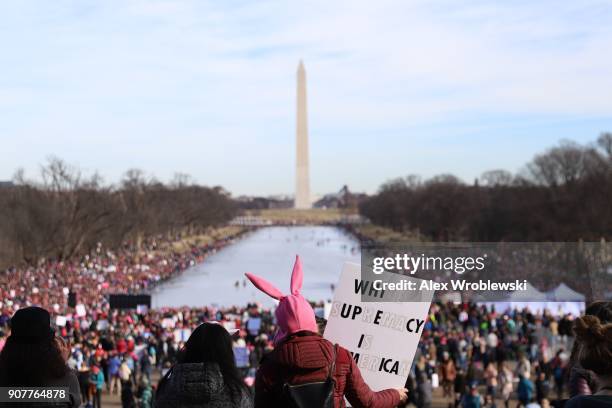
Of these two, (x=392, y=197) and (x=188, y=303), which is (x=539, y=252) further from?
(x=392, y=197)

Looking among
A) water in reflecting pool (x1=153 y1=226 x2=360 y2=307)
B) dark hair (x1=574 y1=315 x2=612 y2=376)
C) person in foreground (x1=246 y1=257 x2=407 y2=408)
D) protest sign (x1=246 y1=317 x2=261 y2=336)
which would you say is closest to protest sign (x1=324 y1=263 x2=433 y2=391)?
person in foreground (x1=246 y1=257 x2=407 y2=408)

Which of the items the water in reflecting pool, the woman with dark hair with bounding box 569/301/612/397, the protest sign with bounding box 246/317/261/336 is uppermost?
the woman with dark hair with bounding box 569/301/612/397

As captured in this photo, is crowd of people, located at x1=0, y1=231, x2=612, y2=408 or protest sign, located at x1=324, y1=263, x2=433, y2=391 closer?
crowd of people, located at x1=0, y1=231, x2=612, y2=408

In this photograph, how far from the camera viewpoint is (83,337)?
1761 cm

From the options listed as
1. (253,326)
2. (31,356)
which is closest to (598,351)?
(31,356)

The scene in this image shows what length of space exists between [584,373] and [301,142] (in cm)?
12176

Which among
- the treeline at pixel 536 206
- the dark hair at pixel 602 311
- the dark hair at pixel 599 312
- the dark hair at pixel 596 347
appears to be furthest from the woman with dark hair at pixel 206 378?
the treeline at pixel 536 206

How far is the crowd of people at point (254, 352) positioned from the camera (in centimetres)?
341

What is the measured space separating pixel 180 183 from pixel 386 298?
14348cm

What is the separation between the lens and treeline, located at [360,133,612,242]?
4772 centimetres

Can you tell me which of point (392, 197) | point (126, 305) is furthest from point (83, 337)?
point (392, 197)
